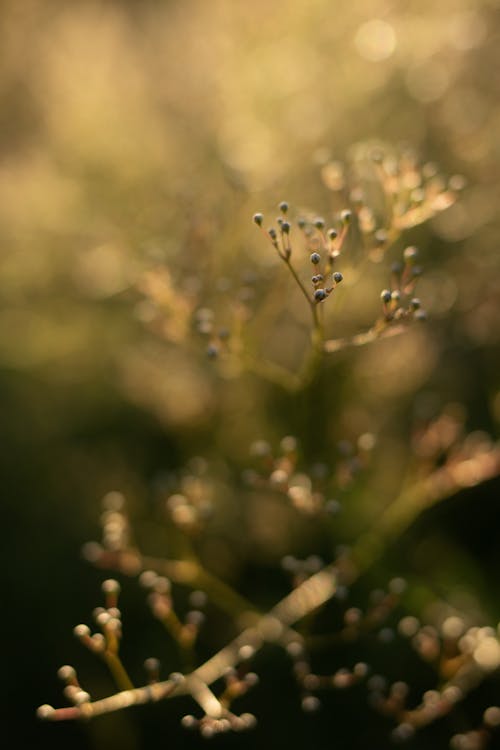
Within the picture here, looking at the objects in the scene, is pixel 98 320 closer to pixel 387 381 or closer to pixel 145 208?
pixel 145 208

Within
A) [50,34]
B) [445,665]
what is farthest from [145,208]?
[445,665]

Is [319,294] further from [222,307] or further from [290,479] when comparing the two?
[222,307]

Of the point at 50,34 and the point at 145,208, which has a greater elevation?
the point at 50,34

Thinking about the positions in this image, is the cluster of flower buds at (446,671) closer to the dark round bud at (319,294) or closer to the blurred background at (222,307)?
the blurred background at (222,307)

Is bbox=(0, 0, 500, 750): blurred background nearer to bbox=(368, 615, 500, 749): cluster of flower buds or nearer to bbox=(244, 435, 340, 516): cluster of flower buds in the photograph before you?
bbox=(368, 615, 500, 749): cluster of flower buds

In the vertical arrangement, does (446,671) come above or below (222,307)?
below

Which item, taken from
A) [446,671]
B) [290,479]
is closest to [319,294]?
[290,479]

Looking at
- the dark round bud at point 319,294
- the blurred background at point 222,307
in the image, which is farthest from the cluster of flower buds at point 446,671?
the dark round bud at point 319,294

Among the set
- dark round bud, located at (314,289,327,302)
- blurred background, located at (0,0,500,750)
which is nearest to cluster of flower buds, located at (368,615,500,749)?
blurred background, located at (0,0,500,750)
